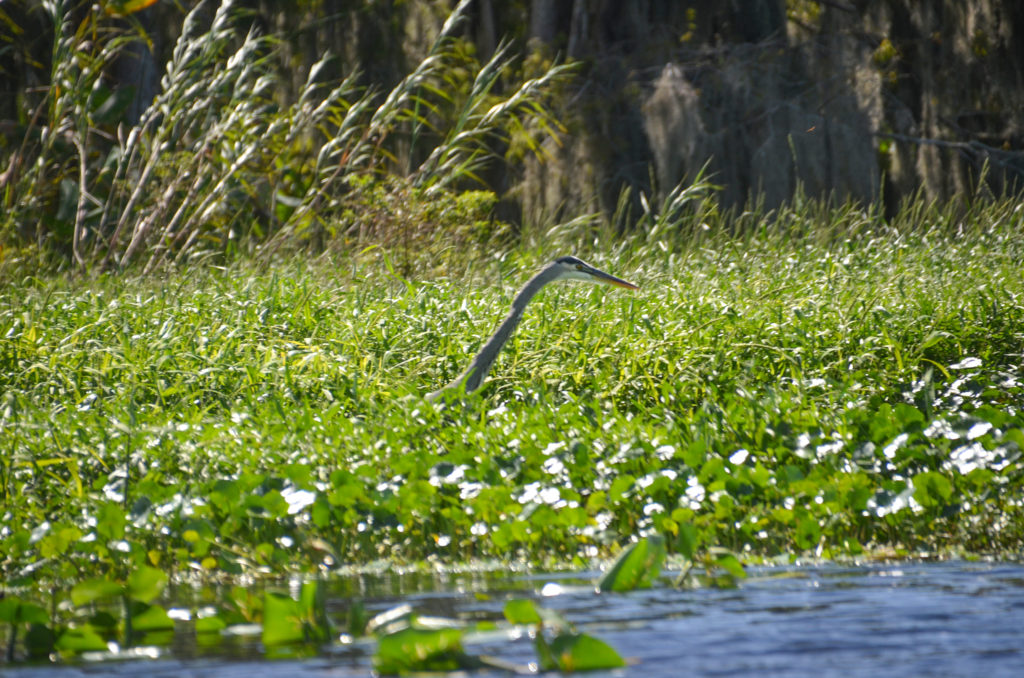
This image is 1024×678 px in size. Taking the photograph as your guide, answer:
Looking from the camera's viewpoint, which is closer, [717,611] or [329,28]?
→ [717,611]

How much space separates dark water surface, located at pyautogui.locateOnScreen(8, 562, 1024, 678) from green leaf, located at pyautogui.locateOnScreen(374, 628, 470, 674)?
3.1 inches

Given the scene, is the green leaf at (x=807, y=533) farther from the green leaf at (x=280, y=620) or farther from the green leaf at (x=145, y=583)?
the green leaf at (x=145, y=583)

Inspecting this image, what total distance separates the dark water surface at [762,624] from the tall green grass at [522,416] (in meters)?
Result: 0.34

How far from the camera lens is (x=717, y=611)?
3.43 meters

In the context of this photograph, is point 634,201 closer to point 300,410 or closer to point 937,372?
point 937,372

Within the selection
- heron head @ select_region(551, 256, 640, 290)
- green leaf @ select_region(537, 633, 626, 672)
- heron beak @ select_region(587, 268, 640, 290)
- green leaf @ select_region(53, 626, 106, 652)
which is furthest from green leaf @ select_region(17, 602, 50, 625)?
heron beak @ select_region(587, 268, 640, 290)

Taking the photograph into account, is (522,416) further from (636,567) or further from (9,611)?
(9,611)

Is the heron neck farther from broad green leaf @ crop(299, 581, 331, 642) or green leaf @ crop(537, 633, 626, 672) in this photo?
green leaf @ crop(537, 633, 626, 672)

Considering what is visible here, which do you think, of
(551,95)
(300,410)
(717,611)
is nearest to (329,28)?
(551,95)

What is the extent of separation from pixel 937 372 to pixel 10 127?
38.9 feet

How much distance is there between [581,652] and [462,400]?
2.68 metres

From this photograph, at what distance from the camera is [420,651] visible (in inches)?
112

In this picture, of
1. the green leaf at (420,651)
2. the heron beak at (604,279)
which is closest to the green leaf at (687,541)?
the green leaf at (420,651)

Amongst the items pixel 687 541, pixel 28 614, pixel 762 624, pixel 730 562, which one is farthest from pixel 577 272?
pixel 28 614
